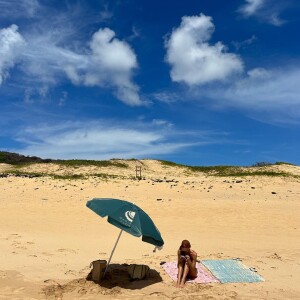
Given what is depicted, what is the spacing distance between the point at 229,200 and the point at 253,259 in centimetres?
1171

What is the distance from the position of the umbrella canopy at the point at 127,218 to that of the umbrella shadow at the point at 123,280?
3.95 ft

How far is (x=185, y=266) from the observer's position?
31.8 ft

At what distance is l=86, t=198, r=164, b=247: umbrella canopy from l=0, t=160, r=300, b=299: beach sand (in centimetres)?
130

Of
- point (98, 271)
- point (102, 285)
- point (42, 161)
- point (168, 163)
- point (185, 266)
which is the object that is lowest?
point (102, 285)

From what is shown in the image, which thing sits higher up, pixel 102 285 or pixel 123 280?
pixel 123 280

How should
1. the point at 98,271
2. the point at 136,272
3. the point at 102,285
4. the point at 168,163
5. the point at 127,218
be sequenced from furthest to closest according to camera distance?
the point at 168,163, the point at 136,272, the point at 98,271, the point at 102,285, the point at 127,218

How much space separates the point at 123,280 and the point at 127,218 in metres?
1.91

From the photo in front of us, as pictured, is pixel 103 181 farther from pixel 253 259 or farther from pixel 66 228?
pixel 253 259

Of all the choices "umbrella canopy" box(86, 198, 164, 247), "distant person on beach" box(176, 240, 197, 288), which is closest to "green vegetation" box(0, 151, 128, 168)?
"distant person on beach" box(176, 240, 197, 288)

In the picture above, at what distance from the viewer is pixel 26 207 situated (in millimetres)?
21266

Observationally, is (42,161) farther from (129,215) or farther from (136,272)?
(129,215)

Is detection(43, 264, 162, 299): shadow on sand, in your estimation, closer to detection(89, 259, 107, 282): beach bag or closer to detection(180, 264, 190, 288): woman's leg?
detection(89, 259, 107, 282): beach bag

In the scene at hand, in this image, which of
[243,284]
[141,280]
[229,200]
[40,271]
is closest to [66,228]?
[40,271]

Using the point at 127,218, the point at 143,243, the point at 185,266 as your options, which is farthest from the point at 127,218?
Result: the point at 143,243
